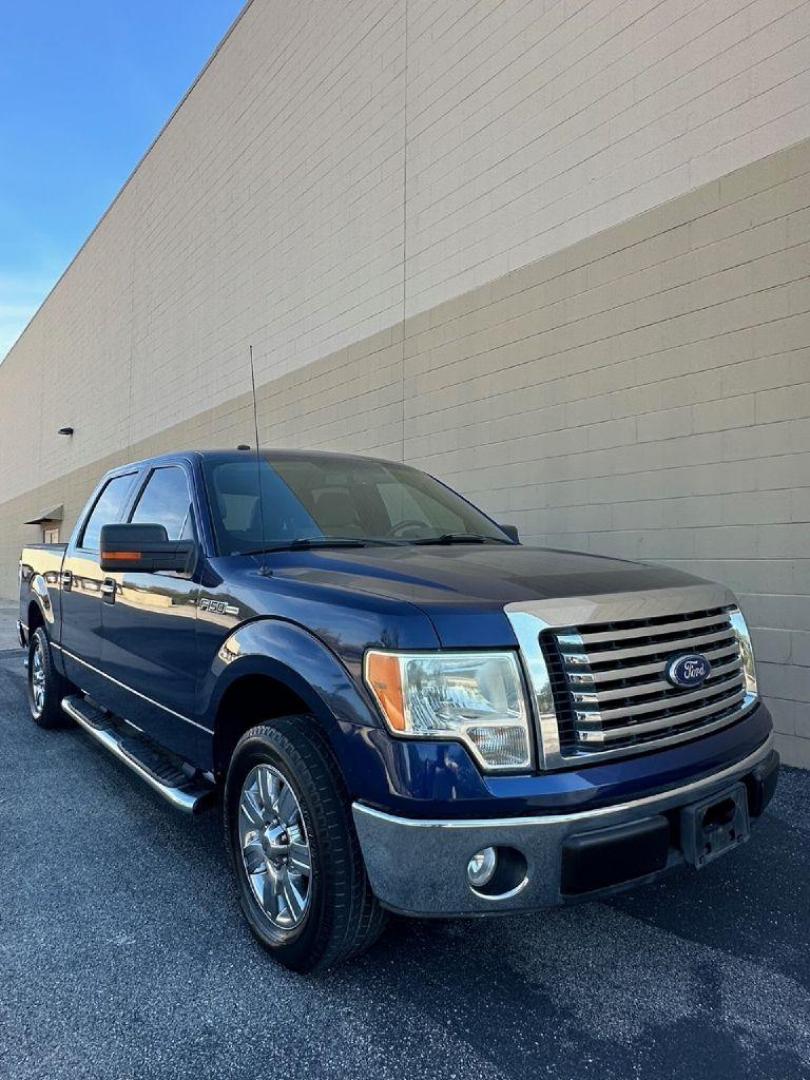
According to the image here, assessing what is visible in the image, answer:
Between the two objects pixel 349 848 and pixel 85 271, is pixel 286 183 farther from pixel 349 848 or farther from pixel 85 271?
pixel 85 271

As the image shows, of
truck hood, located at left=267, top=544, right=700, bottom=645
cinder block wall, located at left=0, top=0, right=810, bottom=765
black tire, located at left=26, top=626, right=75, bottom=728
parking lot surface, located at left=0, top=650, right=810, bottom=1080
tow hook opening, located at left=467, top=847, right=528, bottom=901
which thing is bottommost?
parking lot surface, located at left=0, top=650, right=810, bottom=1080

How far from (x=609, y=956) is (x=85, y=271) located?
23.2 meters

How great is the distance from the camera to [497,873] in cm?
205

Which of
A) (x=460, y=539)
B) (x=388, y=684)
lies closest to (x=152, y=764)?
(x=460, y=539)

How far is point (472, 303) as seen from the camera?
728cm

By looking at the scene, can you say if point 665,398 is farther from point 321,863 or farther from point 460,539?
point 321,863

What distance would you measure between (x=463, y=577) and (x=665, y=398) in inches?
147

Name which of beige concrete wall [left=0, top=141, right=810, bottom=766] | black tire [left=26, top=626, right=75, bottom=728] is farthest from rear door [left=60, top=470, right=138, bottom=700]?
beige concrete wall [left=0, top=141, right=810, bottom=766]

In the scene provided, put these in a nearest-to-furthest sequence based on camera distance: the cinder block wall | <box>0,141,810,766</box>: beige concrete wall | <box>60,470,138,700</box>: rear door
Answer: <box>60,470,138,700</box>: rear door, <box>0,141,810,766</box>: beige concrete wall, the cinder block wall

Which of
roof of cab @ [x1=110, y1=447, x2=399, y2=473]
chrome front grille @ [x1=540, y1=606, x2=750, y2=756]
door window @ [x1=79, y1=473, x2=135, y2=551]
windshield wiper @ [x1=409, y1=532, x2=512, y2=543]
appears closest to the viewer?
chrome front grille @ [x1=540, y1=606, x2=750, y2=756]

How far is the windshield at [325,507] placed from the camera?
3.16 metres

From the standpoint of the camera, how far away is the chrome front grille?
212cm

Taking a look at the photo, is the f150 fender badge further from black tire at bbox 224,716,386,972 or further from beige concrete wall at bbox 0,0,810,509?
beige concrete wall at bbox 0,0,810,509

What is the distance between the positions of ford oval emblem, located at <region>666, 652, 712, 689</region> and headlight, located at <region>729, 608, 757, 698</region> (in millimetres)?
388
